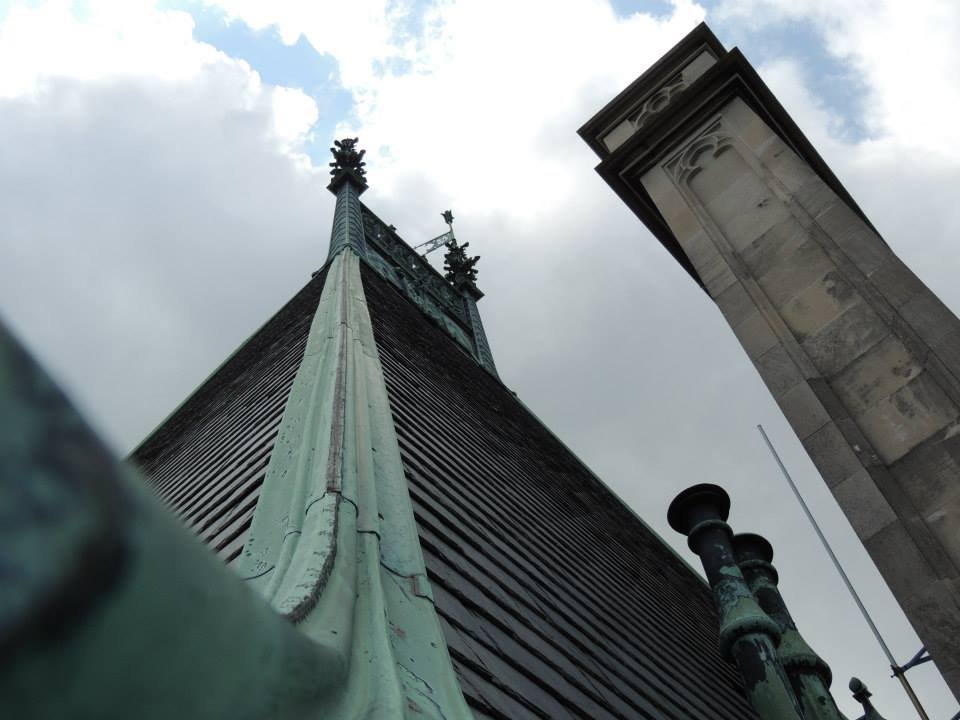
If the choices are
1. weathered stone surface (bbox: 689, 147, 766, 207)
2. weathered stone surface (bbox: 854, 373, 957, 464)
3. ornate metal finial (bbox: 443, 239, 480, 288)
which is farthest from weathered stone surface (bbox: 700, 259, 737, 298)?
ornate metal finial (bbox: 443, 239, 480, 288)

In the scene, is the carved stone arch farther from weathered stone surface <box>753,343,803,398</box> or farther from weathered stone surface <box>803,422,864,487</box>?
weathered stone surface <box>803,422,864,487</box>

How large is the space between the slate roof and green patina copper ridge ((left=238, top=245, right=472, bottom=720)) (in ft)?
1.24

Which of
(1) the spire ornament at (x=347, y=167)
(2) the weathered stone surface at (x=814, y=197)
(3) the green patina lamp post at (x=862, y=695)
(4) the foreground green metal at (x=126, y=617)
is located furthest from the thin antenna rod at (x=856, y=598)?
(1) the spire ornament at (x=347, y=167)

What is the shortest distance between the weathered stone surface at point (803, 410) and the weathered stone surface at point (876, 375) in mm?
133

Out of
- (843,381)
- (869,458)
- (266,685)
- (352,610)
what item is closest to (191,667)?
(266,685)

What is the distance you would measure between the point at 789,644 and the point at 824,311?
1811 millimetres

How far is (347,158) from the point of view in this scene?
14648 mm

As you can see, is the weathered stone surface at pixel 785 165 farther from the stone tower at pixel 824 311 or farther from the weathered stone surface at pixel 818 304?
the weathered stone surface at pixel 818 304

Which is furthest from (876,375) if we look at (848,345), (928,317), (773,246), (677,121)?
(677,121)

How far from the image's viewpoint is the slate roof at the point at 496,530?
3133mm

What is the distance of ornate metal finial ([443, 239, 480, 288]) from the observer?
15852mm

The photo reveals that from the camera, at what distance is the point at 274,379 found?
7027 mm

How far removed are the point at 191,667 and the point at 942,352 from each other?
418cm

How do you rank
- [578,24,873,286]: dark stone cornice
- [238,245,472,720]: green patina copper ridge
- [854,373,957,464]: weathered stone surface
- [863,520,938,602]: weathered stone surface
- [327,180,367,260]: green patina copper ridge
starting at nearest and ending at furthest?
[238,245,472,720]: green patina copper ridge < [863,520,938,602]: weathered stone surface < [854,373,957,464]: weathered stone surface < [578,24,873,286]: dark stone cornice < [327,180,367,260]: green patina copper ridge
